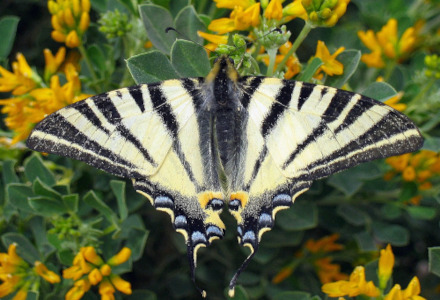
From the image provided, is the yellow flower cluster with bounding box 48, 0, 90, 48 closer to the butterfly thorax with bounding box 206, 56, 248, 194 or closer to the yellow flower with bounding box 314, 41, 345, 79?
the butterfly thorax with bounding box 206, 56, 248, 194

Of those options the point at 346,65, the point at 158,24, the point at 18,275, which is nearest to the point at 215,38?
the point at 158,24

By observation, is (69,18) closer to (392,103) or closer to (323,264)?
(392,103)

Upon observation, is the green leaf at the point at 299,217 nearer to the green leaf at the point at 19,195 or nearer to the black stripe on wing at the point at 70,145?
the black stripe on wing at the point at 70,145

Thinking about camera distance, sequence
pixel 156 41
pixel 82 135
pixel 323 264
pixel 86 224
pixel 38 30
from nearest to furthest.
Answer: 1. pixel 82 135
2. pixel 156 41
3. pixel 86 224
4. pixel 323 264
5. pixel 38 30

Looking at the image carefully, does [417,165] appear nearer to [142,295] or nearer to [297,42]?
[297,42]

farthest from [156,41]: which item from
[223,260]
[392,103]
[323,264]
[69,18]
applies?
[323,264]

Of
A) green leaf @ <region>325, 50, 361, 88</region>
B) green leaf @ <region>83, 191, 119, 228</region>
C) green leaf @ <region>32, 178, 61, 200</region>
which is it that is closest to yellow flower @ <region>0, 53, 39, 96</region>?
green leaf @ <region>32, 178, 61, 200</region>
